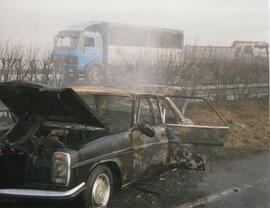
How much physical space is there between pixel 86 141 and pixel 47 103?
25.4 inches

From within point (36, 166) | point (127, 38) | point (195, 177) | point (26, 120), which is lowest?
point (195, 177)

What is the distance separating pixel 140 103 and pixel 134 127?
455 millimetres

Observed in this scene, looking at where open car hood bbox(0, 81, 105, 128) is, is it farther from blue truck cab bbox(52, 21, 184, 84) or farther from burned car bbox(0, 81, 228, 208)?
blue truck cab bbox(52, 21, 184, 84)

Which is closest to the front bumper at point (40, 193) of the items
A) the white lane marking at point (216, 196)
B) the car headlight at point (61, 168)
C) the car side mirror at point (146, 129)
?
the car headlight at point (61, 168)

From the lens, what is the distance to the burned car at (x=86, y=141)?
5137 millimetres

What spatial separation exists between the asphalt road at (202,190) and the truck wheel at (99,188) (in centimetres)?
22

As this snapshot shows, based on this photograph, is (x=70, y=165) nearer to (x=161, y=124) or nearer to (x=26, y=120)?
(x=26, y=120)

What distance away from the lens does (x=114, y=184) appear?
584 cm

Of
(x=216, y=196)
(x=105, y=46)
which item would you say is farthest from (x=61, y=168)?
(x=105, y=46)

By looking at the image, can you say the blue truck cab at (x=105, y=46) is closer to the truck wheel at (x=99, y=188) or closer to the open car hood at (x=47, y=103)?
the open car hood at (x=47, y=103)

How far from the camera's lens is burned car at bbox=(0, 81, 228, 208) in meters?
5.14

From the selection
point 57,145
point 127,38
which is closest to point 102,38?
point 127,38

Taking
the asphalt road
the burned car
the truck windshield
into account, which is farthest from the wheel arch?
the truck windshield

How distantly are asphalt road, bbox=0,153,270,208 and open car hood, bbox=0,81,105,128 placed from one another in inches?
38.9
